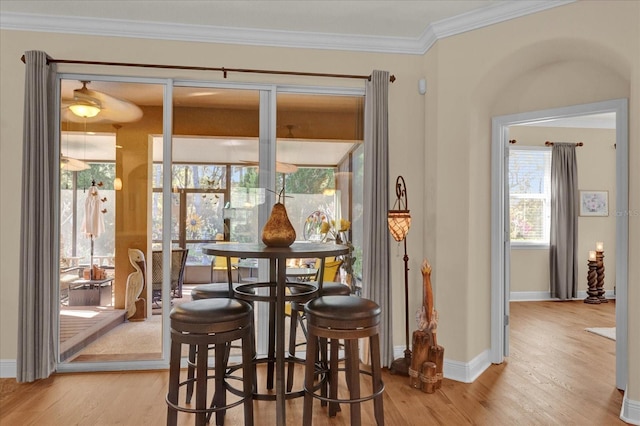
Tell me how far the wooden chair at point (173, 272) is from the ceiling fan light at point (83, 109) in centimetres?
124

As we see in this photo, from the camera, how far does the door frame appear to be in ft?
9.64

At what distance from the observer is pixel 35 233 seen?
10.4 ft

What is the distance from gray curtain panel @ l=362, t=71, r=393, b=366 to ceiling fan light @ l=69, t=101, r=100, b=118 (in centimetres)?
228

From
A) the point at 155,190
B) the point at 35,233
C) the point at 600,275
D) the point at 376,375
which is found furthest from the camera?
the point at 600,275

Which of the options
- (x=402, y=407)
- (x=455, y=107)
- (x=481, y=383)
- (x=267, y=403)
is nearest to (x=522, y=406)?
(x=481, y=383)

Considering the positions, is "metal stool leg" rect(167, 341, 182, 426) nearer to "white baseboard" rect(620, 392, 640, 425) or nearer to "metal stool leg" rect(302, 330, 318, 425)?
"metal stool leg" rect(302, 330, 318, 425)

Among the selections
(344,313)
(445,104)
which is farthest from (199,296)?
(445,104)

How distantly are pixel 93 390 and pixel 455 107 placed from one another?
3.43 meters

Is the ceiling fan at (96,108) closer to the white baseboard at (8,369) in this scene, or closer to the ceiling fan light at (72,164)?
the ceiling fan light at (72,164)

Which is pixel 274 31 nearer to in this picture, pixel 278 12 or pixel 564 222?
pixel 278 12

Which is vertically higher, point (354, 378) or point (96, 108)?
point (96, 108)

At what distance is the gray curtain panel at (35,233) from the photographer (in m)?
3.16

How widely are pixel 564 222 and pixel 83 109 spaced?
248 inches

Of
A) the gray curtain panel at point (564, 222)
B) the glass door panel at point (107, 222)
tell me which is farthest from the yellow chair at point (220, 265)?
the gray curtain panel at point (564, 222)
